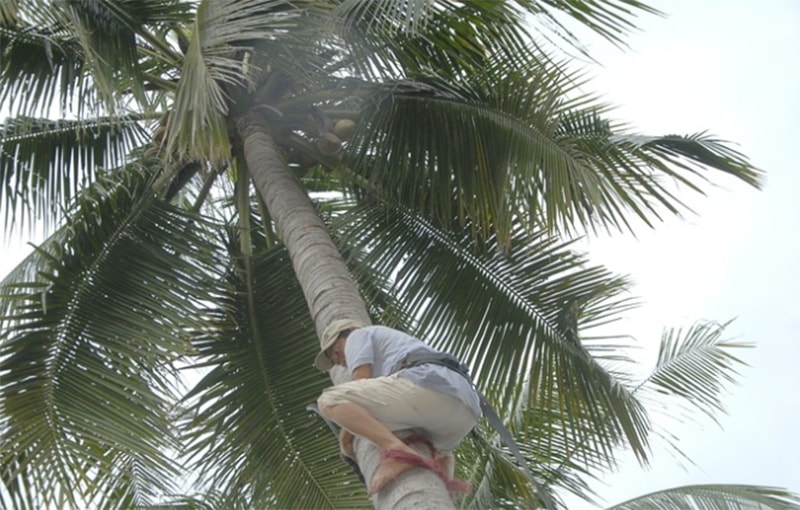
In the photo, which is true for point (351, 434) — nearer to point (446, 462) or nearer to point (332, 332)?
point (446, 462)

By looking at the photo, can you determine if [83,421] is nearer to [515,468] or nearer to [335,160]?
[335,160]

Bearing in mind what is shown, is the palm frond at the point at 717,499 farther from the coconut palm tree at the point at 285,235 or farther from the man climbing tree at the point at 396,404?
the man climbing tree at the point at 396,404

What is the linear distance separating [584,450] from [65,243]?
12.5 ft

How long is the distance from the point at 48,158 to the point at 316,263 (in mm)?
3366

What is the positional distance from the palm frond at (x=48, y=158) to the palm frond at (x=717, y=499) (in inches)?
186

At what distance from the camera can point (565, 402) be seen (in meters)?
8.19

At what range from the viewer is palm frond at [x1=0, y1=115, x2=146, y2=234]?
906 cm

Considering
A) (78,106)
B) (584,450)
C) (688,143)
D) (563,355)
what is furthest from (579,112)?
(78,106)

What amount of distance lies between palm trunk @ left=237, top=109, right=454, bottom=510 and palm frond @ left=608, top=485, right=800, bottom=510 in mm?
3653

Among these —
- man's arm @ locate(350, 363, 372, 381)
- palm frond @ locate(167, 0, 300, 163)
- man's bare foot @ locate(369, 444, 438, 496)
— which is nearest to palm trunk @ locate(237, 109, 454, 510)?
man's bare foot @ locate(369, 444, 438, 496)

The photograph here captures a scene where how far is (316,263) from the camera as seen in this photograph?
6.78 metres

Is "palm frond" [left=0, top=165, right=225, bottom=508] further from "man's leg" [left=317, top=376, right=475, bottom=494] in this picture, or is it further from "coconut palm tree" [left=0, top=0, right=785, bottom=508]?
"man's leg" [left=317, top=376, right=475, bottom=494]

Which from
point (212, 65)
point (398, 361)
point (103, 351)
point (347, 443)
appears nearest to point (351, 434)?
point (347, 443)

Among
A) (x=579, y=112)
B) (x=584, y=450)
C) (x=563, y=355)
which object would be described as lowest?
(x=584, y=450)
